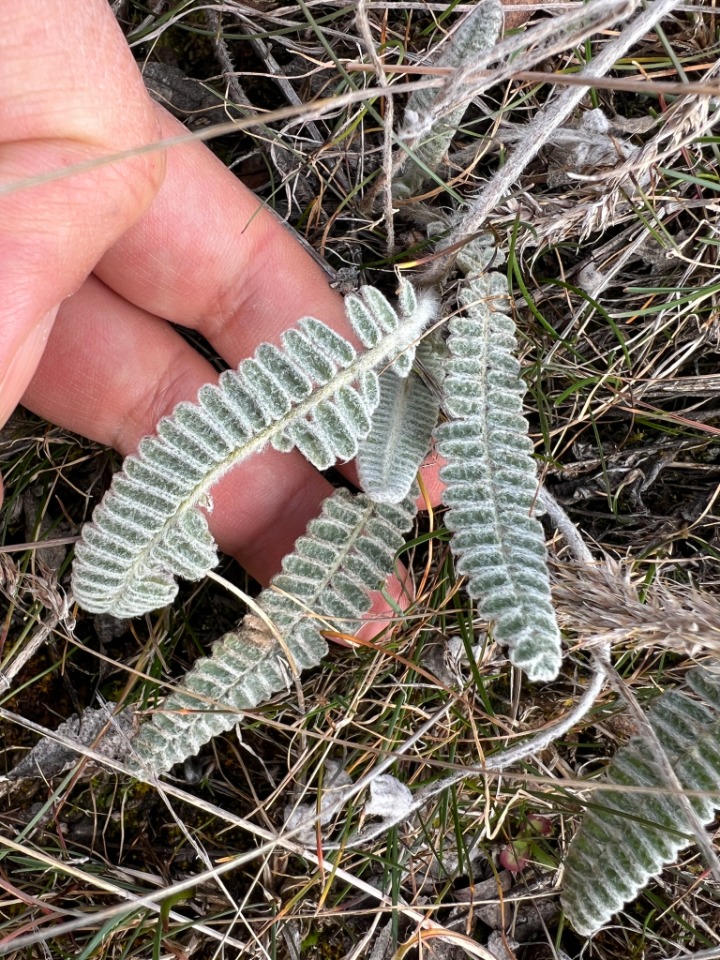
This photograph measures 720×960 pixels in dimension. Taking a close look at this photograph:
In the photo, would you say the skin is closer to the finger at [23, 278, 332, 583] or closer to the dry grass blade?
the finger at [23, 278, 332, 583]

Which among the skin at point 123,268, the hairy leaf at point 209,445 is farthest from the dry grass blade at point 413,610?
the hairy leaf at point 209,445

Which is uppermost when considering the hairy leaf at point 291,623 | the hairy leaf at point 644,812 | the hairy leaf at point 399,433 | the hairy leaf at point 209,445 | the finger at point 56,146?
the finger at point 56,146

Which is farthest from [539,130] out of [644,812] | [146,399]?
[644,812]

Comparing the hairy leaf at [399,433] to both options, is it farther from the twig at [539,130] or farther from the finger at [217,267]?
the twig at [539,130]

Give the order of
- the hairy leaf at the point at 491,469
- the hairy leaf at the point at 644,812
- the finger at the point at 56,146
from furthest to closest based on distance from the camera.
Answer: the hairy leaf at the point at 644,812 → the hairy leaf at the point at 491,469 → the finger at the point at 56,146

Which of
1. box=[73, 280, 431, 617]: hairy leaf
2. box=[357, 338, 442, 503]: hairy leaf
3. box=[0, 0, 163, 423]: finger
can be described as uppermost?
box=[0, 0, 163, 423]: finger

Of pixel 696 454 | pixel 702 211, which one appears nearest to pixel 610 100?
pixel 702 211

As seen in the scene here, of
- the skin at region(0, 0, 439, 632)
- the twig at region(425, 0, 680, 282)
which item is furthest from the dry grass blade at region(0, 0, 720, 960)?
the skin at region(0, 0, 439, 632)

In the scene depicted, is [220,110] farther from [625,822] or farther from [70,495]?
[625,822]

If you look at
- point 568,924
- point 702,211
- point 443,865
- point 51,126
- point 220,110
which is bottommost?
point 568,924
